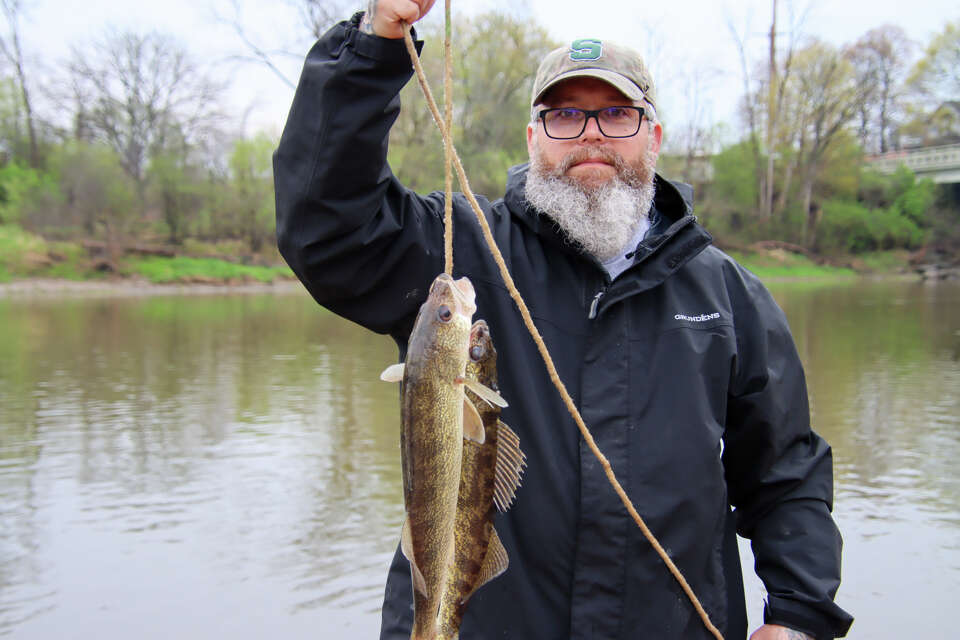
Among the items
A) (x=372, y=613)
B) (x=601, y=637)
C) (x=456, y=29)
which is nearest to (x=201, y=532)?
(x=372, y=613)

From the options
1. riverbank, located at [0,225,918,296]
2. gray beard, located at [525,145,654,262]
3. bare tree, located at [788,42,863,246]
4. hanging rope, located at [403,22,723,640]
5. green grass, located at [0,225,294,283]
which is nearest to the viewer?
hanging rope, located at [403,22,723,640]

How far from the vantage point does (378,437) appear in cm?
889

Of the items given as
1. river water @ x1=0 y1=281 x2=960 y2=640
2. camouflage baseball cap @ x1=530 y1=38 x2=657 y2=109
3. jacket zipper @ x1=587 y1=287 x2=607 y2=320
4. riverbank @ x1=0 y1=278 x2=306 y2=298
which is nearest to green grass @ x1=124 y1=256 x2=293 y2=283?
riverbank @ x1=0 y1=278 x2=306 y2=298

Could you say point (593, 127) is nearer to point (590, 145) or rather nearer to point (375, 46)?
point (590, 145)

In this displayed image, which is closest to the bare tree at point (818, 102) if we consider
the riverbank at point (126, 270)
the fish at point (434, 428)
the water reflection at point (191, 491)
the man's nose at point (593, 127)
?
the riverbank at point (126, 270)

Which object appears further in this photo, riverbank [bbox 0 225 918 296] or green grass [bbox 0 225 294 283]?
green grass [bbox 0 225 294 283]

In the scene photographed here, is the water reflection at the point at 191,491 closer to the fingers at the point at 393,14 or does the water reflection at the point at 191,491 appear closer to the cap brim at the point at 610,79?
the cap brim at the point at 610,79

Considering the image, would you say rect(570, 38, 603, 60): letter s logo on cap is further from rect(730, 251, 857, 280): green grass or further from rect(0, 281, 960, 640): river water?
rect(730, 251, 857, 280): green grass

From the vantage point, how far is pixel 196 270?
34250mm

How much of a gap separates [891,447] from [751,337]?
687 centimetres

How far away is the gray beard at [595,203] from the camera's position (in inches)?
103

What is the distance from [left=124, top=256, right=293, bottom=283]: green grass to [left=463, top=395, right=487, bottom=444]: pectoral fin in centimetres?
3345

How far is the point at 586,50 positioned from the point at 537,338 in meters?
1.21

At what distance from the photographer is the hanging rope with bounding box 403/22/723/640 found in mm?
2131
